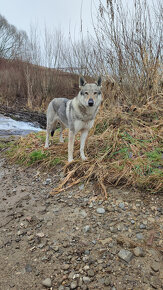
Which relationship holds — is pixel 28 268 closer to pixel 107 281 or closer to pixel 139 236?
pixel 107 281

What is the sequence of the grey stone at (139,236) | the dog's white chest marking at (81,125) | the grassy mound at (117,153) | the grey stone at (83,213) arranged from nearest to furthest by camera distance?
the grey stone at (139,236) < the grey stone at (83,213) < the grassy mound at (117,153) < the dog's white chest marking at (81,125)

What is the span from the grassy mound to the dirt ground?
195mm

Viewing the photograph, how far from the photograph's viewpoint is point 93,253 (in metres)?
1.87

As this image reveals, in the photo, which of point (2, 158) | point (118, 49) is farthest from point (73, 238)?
point (118, 49)

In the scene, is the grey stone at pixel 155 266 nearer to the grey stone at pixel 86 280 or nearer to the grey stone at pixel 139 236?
the grey stone at pixel 139 236

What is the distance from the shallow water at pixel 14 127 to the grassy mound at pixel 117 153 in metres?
3.09

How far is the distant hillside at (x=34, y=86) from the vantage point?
12.4 metres

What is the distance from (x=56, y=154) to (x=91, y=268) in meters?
2.49

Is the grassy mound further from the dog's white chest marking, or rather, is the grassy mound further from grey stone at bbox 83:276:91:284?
grey stone at bbox 83:276:91:284

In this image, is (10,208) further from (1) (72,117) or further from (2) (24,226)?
(1) (72,117)

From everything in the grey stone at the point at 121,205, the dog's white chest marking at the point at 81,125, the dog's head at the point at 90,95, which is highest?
the dog's head at the point at 90,95

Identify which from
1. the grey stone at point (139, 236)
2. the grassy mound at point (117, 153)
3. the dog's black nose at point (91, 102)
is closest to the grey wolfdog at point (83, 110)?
the dog's black nose at point (91, 102)

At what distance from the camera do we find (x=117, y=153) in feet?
11.5

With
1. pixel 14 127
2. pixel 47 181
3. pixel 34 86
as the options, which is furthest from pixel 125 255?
pixel 34 86
